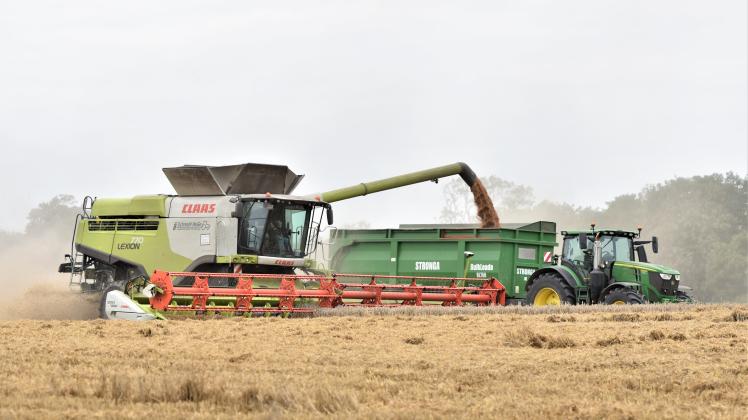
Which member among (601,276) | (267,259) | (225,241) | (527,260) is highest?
(527,260)

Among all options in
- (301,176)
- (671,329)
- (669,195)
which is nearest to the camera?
(671,329)

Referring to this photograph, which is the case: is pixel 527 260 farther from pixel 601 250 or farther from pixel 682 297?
pixel 682 297

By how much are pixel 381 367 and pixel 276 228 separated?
947cm

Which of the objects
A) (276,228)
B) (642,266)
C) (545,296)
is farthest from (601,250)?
(276,228)

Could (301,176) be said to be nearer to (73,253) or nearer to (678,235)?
(73,253)

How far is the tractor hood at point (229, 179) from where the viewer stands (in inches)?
736

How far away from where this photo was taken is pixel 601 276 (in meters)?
19.9

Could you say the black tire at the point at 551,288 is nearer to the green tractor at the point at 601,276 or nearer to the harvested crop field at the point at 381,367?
the green tractor at the point at 601,276

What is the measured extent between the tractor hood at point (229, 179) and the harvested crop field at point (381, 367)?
15.1 feet

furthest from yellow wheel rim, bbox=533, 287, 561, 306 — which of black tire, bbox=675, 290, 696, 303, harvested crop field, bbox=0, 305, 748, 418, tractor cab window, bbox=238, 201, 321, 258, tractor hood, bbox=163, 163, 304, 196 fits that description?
tractor hood, bbox=163, 163, 304, 196

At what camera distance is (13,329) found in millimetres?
13250

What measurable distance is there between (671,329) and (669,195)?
44208mm

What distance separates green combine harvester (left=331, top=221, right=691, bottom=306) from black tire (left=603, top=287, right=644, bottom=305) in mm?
19

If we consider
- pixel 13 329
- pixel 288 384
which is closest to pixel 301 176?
pixel 13 329
